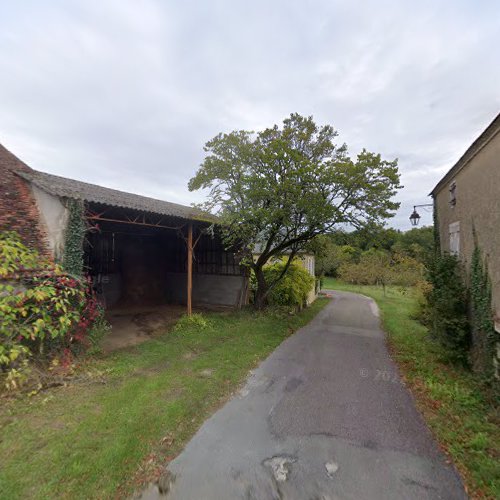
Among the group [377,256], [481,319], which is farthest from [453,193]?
[377,256]

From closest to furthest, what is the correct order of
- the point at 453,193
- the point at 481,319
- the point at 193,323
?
the point at 481,319 < the point at 453,193 < the point at 193,323

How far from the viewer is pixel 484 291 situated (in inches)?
217

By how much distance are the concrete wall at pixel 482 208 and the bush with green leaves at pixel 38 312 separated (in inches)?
300

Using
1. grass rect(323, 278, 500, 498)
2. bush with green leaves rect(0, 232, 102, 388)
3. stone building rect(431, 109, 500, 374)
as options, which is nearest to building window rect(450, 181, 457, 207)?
stone building rect(431, 109, 500, 374)

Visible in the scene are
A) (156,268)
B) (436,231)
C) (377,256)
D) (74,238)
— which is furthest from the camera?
(377,256)

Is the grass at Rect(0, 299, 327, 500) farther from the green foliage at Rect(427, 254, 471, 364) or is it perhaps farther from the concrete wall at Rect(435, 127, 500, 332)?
the concrete wall at Rect(435, 127, 500, 332)

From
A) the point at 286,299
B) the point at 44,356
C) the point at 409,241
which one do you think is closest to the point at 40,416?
the point at 44,356

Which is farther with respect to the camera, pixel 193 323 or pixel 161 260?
pixel 161 260

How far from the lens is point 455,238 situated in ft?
24.3

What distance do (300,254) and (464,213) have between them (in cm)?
678

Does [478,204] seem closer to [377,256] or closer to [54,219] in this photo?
[54,219]

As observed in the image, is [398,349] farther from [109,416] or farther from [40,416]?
[40,416]

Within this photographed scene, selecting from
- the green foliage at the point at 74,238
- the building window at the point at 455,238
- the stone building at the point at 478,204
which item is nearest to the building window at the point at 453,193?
the stone building at the point at 478,204

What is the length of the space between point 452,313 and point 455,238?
81.0 inches
